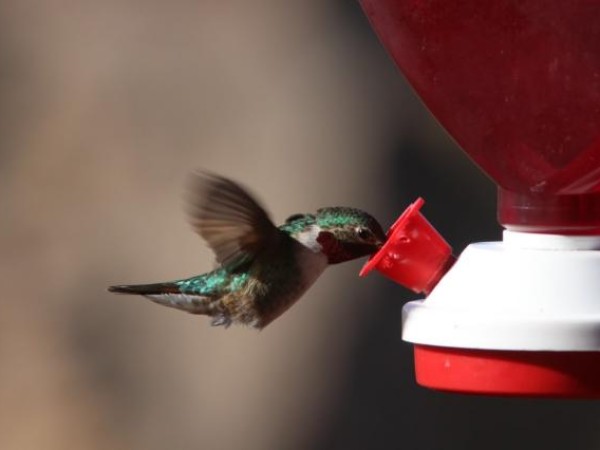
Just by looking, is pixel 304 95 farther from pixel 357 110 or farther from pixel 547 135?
pixel 547 135

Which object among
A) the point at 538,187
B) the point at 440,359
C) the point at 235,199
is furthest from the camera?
the point at 235,199

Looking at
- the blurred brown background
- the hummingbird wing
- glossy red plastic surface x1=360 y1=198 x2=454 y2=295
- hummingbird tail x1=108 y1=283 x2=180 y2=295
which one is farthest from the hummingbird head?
the blurred brown background

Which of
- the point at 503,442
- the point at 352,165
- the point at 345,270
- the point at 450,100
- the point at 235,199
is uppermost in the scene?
the point at 450,100

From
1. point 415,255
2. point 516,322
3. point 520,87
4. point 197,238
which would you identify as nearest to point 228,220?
point 415,255

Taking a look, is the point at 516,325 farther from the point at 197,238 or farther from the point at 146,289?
the point at 197,238

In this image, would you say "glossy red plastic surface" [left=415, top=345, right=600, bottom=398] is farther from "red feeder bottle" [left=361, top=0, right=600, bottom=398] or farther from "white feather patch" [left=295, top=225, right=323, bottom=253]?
"white feather patch" [left=295, top=225, right=323, bottom=253]

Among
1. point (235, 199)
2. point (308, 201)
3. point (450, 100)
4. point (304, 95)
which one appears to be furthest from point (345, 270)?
point (450, 100)

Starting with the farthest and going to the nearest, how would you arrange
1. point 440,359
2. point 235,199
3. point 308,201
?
point 308,201
point 235,199
point 440,359
